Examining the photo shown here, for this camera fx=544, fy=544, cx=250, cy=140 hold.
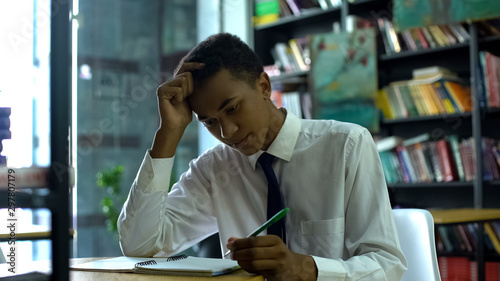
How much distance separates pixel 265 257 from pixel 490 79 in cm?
286

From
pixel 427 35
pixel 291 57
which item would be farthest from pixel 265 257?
pixel 291 57

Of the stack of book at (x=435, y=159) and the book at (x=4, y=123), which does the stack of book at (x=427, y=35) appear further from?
the book at (x=4, y=123)

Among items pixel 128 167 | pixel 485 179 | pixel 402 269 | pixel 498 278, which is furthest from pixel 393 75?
pixel 402 269

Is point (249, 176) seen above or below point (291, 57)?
below

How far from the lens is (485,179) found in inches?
132

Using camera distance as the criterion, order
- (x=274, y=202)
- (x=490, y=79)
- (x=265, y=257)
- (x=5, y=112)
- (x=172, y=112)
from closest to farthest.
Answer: (x=5, y=112) < (x=265, y=257) < (x=274, y=202) < (x=172, y=112) < (x=490, y=79)

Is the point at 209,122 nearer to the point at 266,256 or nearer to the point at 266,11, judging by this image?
the point at 266,256

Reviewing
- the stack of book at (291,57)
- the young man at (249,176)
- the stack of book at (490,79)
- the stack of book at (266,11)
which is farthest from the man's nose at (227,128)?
the stack of book at (266,11)

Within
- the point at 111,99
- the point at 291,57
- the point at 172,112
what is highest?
the point at 291,57

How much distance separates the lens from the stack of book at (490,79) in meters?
3.30

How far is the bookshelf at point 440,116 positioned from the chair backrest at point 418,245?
1908 mm

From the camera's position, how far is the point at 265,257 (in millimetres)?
922

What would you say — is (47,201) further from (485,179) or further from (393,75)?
(393,75)

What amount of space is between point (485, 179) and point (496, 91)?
54 cm
